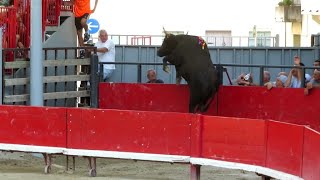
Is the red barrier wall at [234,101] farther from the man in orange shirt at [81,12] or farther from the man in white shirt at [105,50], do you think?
the man in orange shirt at [81,12]

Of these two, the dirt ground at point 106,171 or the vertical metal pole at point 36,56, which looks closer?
the dirt ground at point 106,171

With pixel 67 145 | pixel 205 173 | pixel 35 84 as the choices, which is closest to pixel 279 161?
pixel 205 173

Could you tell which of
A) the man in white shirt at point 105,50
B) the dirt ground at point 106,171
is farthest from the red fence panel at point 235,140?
the man in white shirt at point 105,50

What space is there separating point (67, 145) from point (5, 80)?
3.16 m

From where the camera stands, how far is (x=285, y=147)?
11953 mm

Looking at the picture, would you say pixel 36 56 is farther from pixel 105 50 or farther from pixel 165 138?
pixel 165 138

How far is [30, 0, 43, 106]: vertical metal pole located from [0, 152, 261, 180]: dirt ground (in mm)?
1045

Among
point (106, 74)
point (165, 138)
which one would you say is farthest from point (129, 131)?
point (106, 74)

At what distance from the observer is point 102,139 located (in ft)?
46.6

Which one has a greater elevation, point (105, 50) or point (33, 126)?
point (105, 50)

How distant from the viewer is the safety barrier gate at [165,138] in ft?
39.4

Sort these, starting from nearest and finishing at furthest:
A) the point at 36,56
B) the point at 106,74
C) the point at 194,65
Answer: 1. the point at 36,56
2. the point at 194,65
3. the point at 106,74

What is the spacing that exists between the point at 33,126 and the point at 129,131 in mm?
1641

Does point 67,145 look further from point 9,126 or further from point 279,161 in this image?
point 279,161
